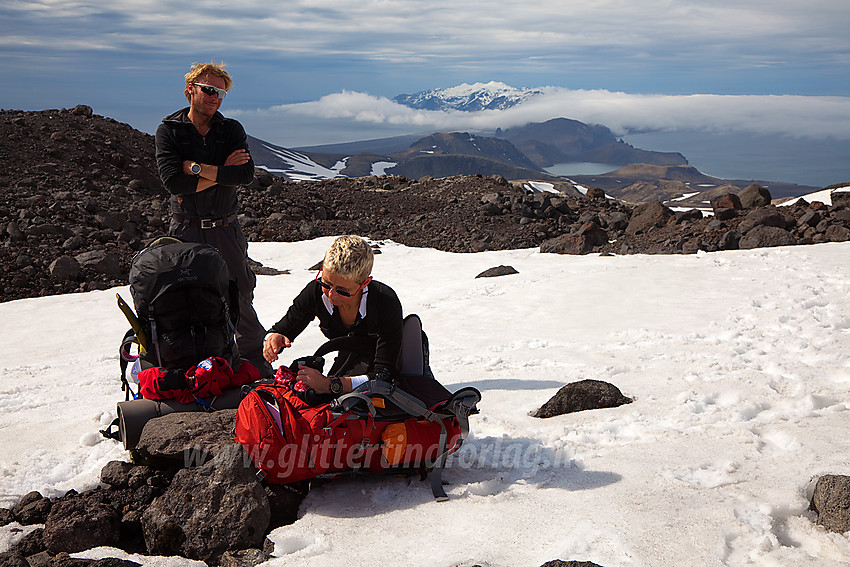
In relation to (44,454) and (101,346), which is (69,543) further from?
(101,346)

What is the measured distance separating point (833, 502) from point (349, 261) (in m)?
3.10

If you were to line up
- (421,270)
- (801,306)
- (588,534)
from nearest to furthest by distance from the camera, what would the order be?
(588,534) → (801,306) → (421,270)

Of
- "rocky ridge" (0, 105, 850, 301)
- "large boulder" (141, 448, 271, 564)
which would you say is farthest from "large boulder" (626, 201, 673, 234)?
"large boulder" (141, 448, 271, 564)

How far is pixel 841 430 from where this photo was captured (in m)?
5.02

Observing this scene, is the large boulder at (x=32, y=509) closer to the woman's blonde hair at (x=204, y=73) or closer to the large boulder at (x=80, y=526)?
the large boulder at (x=80, y=526)

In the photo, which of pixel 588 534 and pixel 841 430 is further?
pixel 841 430

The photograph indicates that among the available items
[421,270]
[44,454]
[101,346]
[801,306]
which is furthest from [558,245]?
[44,454]

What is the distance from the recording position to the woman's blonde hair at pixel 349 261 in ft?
14.3

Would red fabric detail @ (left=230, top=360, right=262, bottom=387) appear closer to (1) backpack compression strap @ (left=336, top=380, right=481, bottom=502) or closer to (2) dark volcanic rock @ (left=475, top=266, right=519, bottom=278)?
(1) backpack compression strap @ (left=336, top=380, right=481, bottom=502)

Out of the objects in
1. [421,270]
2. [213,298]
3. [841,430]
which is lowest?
[421,270]

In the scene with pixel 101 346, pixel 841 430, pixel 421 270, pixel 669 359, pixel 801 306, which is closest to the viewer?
pixel 841 430

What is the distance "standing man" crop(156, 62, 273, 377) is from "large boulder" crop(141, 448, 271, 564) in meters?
2.35

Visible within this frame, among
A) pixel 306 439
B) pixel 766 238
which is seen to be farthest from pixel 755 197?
pixel 306 439

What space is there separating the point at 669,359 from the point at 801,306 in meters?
3.01
